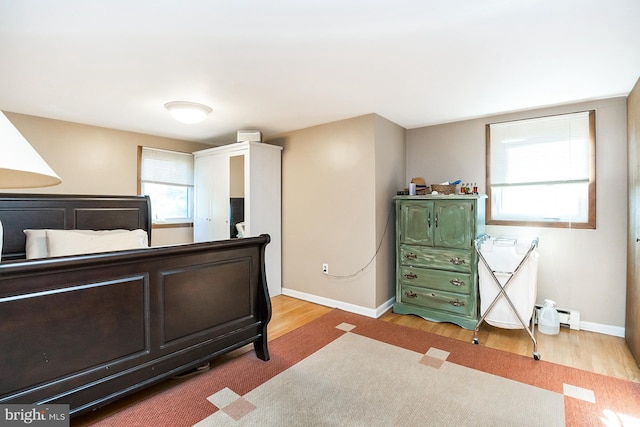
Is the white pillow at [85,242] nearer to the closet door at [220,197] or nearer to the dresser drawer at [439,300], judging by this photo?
the closet door at [220,197]

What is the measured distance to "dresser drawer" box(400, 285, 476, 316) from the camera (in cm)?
301

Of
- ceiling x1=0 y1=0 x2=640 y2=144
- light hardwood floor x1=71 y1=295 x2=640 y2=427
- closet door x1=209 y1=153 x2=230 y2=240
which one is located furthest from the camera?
closet door x1=209 y1=153 x2=230 y2=240

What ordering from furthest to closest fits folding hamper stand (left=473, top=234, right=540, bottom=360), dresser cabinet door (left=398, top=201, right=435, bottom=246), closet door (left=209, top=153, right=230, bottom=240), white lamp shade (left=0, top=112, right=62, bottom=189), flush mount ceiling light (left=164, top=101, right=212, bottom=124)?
1. closet door (left=209, top=153, right=230, bottom=240)
2. dresser cabinet door (left=398, top=201, right=435, bottom=246)
3. flush mount ceiling light (left=164, top=101, right=212, bottom=124)
4. folding hamper stand (left=473, top=234, right=540, bottom=360)
5. white lamp shade (left=0, top=112, right=62, bottom=189)

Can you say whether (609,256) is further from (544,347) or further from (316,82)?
(316,82)

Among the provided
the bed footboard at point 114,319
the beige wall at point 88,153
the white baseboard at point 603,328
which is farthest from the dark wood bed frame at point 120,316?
the white baseboard at point 603,328

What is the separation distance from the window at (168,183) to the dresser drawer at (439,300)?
3.29m

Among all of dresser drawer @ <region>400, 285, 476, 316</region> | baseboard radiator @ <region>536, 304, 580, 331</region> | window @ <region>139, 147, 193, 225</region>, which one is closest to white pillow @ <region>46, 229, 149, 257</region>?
window @ <region>139, 147, 193, 225</region>

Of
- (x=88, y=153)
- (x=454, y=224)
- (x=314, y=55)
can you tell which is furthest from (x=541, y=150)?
(x=88, y=153)

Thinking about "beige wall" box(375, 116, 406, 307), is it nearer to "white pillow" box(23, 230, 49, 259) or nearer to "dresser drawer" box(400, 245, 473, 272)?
"dresser drawer" box(400, 245, 473, 272)

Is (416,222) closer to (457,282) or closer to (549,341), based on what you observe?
(457,282)

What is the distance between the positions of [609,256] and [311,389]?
2.98 metres

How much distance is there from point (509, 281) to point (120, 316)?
2.94m

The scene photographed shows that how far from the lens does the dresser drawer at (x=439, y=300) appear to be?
3010 mm

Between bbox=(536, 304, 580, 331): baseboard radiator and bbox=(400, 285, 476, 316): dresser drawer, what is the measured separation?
2.27 feet
